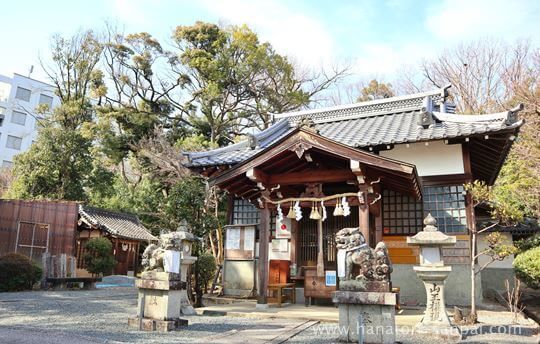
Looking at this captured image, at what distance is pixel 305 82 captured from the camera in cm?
2798

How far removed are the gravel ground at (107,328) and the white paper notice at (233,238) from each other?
14.1ft

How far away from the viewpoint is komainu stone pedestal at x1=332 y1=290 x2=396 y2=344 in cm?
545

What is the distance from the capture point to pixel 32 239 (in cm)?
1778

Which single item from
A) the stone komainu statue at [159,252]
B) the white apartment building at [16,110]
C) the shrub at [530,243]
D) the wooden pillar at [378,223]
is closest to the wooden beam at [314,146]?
the wooden pillar at [378,223]

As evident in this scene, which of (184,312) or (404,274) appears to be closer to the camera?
(184,312)

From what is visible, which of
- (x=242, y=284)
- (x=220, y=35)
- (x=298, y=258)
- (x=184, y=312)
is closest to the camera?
(x=184, y=312)

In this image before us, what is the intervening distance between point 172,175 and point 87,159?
24.3 ft

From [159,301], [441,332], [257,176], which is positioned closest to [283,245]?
[257,176]

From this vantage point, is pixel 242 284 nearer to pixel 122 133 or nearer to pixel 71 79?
pixel 122 133

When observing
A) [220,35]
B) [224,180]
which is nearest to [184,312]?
[224,180]

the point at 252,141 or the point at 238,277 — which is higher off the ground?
the point at 252,141

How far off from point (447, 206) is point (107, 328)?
895 cm

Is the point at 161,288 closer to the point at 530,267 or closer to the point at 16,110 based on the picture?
the point at 530,267

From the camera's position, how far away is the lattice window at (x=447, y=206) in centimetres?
1058
